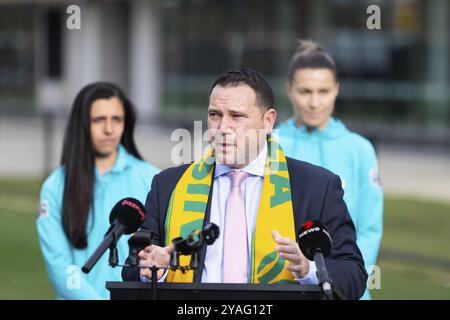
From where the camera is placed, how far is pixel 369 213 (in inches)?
274

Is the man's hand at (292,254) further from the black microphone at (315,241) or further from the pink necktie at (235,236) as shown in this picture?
the pink necktie at (235,236)

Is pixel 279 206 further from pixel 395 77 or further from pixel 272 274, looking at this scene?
pixel 395 77

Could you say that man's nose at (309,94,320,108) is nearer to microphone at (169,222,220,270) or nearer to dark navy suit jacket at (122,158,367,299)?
dark navy suit jacket at (122,158,367,299)

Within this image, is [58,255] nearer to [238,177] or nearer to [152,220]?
[152,220]

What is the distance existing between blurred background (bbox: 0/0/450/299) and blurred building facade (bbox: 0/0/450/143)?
0.04m

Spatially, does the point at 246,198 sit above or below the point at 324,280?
above

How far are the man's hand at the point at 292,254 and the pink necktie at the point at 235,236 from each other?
0.35 metres

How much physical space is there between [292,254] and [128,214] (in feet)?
2.07

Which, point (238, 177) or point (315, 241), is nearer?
point (315, 241)

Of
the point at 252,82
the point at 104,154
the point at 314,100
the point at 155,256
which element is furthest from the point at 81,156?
the point at 155,256

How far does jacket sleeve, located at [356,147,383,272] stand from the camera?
22.5 ft

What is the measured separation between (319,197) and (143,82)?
30882 mm

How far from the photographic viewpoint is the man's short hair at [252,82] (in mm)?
4504
